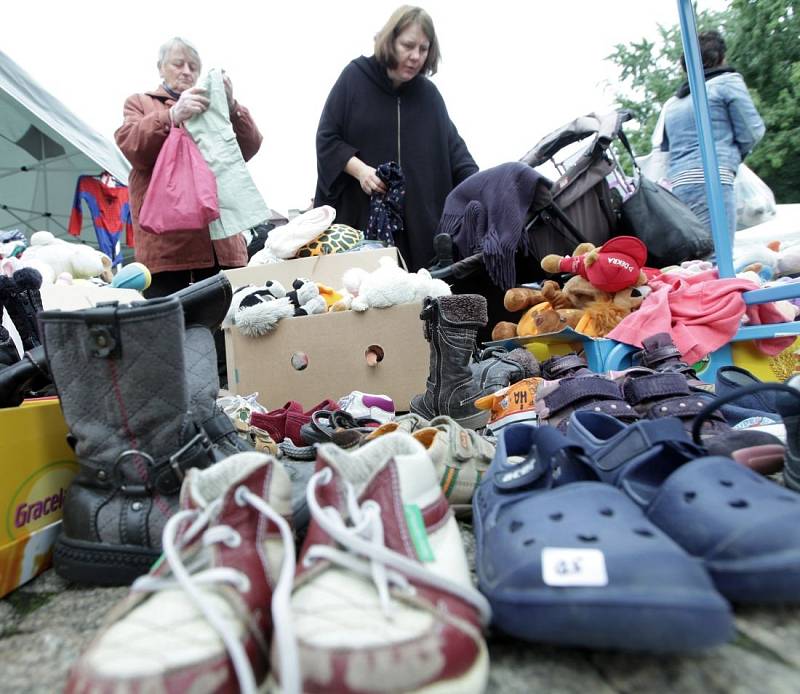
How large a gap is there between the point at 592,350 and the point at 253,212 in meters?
1.42

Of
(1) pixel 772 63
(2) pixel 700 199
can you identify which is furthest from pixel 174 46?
(1) pixel 772 63

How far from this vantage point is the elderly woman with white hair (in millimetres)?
1936

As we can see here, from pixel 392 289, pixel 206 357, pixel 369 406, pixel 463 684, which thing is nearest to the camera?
pixel 463 684

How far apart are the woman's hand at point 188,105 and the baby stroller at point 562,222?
1088 mm

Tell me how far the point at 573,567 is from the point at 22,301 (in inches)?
52.4

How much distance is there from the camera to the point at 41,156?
16.9 feet

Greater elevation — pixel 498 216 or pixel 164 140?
pixel 164 140

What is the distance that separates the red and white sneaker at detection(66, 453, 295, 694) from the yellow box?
34 centimetres

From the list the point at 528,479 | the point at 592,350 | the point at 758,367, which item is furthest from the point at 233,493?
the point at 758,367

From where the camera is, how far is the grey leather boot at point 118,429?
0.67m

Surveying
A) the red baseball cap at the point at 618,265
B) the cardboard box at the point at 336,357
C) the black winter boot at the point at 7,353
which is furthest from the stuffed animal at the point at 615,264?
the black winter boot at the point at 7,353

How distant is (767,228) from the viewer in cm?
417

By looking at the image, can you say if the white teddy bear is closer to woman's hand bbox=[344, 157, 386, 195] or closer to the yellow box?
woman's hand bbox=[344, 157, 386, 195]

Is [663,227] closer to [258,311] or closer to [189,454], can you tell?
[258,311]
